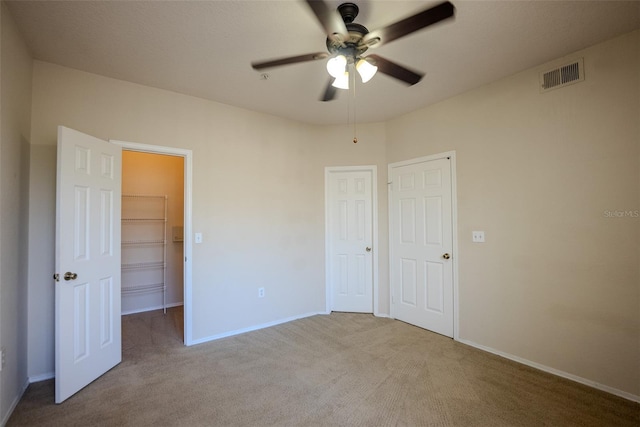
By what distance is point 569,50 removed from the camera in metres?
2.41

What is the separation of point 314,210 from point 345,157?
86 centimetres

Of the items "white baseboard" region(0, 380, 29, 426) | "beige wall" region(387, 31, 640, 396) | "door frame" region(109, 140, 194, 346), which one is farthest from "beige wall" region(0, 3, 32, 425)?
"beige wall" region(387, 31, 640, 396)

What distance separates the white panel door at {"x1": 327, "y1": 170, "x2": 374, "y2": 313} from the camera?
417 cm

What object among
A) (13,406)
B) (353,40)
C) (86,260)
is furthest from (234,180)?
(13,406)

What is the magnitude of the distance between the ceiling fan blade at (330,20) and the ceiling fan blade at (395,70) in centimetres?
25

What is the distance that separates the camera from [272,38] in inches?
87.7

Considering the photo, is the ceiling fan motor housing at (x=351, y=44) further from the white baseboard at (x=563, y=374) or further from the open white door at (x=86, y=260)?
the white baseboard at (x=563, y=374)

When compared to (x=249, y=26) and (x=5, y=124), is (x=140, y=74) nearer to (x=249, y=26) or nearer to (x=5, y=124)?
(x=5, y=124)

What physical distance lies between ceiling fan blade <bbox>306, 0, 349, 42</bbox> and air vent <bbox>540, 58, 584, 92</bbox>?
1.99 m

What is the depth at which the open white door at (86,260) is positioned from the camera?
87.4 inches

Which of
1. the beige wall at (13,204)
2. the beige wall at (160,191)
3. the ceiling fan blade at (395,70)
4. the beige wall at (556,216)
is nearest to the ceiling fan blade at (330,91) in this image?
the ceiling fan blade at (395,70)

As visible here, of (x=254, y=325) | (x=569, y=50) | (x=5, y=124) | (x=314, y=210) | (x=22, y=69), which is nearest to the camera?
(x=5, y=124)

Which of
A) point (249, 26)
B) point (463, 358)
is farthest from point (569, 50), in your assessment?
point (463, 358)

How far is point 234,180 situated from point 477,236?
2754 mm
